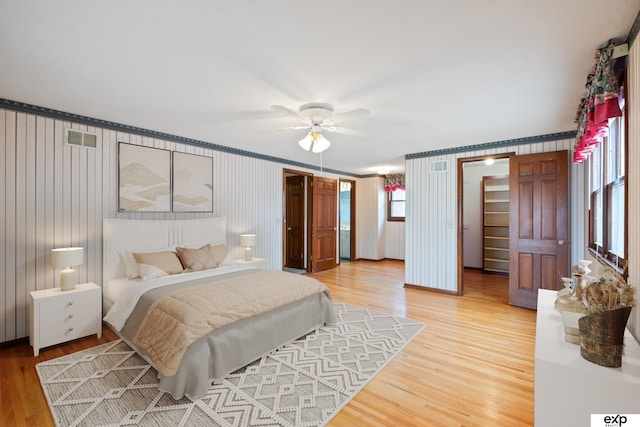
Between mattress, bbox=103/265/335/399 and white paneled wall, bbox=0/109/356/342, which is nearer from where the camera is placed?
mattress, bbox=103/265/335/399

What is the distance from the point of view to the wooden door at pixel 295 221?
673 centimetres

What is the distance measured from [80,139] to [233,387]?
3182 millimetres

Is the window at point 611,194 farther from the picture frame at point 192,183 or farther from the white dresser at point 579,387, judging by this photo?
the picture frame at point 192,183

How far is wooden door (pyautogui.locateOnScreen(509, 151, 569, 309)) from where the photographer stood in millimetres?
3785

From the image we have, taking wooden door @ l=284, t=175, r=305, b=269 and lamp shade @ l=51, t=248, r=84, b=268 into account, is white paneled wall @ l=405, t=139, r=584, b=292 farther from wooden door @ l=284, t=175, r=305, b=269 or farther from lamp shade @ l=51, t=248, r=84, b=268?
lamp shade @ l=51, t=248, r=84, b=268

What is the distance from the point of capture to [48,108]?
3.01 metres

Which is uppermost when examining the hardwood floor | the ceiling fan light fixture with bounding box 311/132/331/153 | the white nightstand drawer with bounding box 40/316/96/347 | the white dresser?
the ceiling fan light fixture with bounding box 311/132/331/153

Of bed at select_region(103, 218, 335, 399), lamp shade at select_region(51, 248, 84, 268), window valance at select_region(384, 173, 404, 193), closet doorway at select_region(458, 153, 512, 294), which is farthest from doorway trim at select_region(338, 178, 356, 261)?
lamp shade at select_region(51, 248, 84, 268)

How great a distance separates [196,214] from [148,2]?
322 cm

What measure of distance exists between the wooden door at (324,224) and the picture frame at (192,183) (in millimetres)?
2560

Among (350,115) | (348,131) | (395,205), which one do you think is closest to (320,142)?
(350,115)

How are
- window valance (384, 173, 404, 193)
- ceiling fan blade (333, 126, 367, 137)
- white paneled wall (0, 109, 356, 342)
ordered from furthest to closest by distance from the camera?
window valance (384, 173, 404, 193) < ceiling fan blade (333, 126, 367, 137) < white paneled wall (0, 109, 356, 342)

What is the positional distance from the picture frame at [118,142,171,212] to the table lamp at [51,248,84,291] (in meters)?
0.79

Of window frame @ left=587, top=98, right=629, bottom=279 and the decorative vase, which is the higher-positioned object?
window frame @ left=587, top=98, right=629, bottom=279
